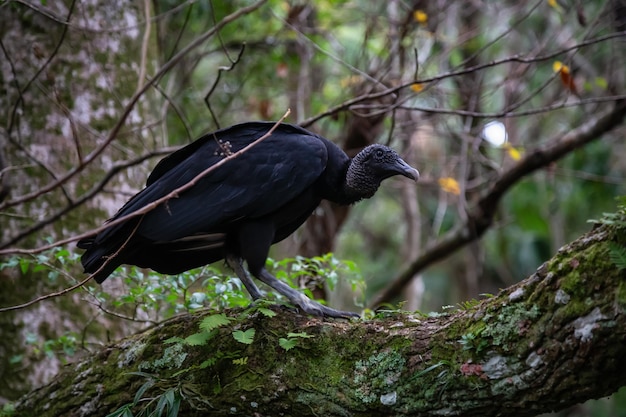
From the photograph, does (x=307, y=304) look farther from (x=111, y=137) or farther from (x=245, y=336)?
(x=111, y=137)

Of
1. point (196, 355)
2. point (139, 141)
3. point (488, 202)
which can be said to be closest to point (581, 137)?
point (488, 202)

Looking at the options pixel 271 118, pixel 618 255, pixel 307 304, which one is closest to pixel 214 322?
pixel 307 304

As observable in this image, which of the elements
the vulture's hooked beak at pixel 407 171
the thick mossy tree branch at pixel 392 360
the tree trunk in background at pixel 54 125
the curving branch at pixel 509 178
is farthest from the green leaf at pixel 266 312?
the curving branch at pixel 509 178

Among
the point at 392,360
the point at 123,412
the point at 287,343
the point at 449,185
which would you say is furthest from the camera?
the point at 449,185

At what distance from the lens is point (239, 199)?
3225 mm

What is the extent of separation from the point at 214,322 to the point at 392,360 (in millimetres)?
756

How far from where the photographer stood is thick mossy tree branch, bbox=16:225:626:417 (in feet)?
7.04

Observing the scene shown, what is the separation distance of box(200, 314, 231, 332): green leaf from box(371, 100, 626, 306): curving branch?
3231mm

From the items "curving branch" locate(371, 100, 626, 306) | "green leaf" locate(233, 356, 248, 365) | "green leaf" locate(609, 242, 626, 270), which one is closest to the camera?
"green leaf" locate(609, 242, 626, 270)

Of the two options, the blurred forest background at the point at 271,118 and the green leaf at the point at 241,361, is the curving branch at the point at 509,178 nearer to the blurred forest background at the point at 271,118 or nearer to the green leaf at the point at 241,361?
the blurred forest background at the point at 271,118

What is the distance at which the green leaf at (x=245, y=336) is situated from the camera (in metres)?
2.74

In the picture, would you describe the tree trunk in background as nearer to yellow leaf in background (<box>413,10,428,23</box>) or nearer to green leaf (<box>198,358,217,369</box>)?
green leaf (<box>198,358,217,369</box>)

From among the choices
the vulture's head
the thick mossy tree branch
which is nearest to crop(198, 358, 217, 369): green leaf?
the thick mossy tree branch

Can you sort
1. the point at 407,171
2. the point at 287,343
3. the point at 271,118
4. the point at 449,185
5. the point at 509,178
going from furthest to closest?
the point at 271,118 → the point at 449,185 → the point at 509,178 → the point at 407,171 → the point at 287,343
